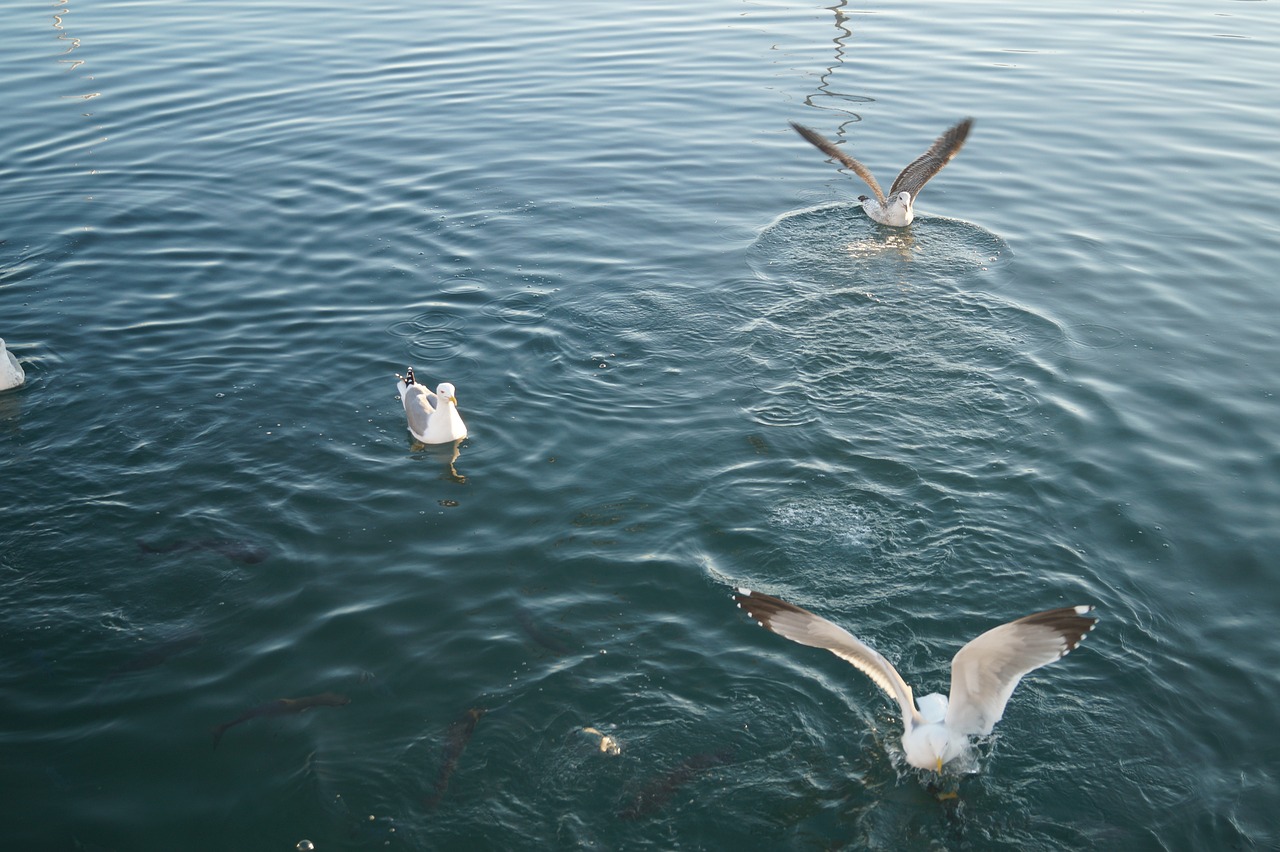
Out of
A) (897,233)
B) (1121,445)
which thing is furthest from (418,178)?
(1121,445)

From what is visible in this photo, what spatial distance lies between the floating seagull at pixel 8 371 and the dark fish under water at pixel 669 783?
28.6 ft

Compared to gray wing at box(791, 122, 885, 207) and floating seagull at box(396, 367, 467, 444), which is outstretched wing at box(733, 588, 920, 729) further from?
gray wing at box(791, 122, 885, 207)

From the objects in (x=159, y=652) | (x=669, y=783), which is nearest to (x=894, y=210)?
(x=669, y=783)

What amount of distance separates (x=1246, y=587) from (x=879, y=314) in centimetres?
542

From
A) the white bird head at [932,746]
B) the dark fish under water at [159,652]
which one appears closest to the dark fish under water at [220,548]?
the dark fish under water at [159,652]

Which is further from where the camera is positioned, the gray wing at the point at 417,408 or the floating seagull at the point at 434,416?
the gray wing at the point at 417,408

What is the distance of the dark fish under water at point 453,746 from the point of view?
7.37m

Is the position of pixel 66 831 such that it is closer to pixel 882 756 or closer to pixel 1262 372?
pixel 882 756

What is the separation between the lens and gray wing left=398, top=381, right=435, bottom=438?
11164mm

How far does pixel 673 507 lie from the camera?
10.3 metres

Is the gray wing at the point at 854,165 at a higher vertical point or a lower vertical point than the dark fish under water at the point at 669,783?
higher

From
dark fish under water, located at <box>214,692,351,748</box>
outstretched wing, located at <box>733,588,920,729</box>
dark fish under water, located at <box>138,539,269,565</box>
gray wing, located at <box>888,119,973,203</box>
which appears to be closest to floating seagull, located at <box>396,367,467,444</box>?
dark fish under water, located at <box>138,539,269,565</box>

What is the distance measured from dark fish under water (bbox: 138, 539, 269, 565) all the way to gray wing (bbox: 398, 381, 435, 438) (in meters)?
2.08

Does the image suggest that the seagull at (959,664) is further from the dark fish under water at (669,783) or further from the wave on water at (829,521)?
the wave on water at (829,521)
